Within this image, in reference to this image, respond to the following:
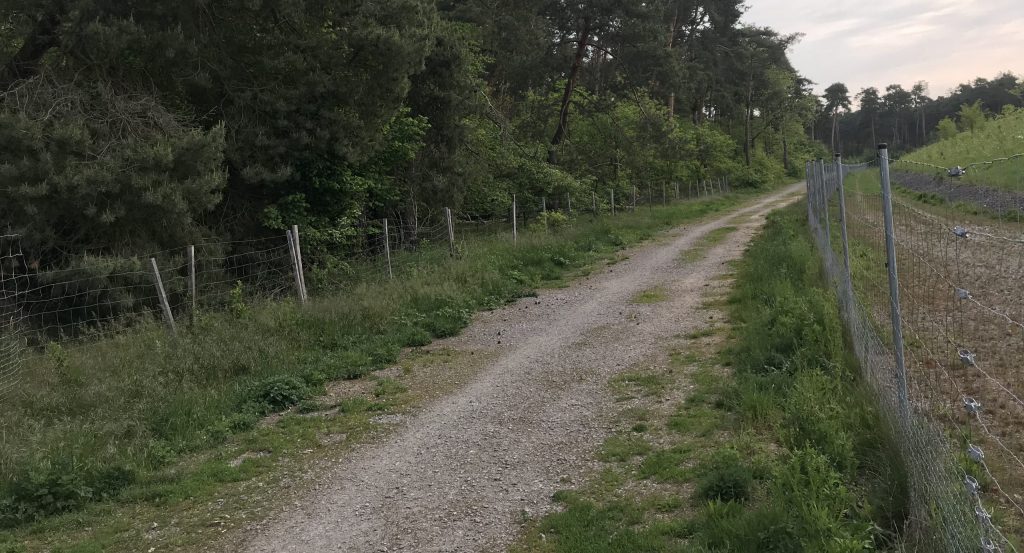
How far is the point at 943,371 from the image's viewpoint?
399 centimetres

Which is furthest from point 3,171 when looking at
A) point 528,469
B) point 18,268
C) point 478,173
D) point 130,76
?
point 478,173

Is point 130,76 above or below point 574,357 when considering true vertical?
above

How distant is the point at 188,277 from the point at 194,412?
6.34 metres

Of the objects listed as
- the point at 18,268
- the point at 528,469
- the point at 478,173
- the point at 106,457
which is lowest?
the point at 528,469

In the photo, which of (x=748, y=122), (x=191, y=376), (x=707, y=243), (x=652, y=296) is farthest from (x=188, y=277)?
(x=748, y=122)

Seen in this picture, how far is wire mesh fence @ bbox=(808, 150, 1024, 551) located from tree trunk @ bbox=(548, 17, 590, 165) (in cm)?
1756

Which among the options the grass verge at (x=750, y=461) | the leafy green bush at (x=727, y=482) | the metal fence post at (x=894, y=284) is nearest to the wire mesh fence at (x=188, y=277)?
the grass verge at (x=750, y=461)

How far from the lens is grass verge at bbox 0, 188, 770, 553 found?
15.7ft

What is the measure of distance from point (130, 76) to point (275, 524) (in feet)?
38.4

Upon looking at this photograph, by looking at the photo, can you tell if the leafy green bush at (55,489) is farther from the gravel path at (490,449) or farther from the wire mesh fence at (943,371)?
the wire mesh fence at (943,371)

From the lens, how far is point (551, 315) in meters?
10.4

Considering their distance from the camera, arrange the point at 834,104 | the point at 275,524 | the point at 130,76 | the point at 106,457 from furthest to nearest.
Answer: the point at 834,104 < the point at 130,76 < the point at 106,457 < the point at 275,524

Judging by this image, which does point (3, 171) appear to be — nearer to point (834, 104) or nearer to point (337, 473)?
point (337, 473)

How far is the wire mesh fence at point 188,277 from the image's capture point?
34.1ft
